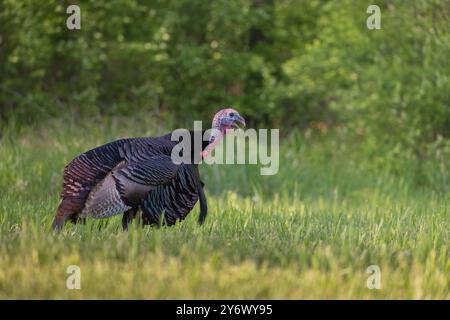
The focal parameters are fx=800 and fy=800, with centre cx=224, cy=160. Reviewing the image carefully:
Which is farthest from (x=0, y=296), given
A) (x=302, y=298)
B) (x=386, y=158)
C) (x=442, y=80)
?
(x=386, y=158)

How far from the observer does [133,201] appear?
6.13m

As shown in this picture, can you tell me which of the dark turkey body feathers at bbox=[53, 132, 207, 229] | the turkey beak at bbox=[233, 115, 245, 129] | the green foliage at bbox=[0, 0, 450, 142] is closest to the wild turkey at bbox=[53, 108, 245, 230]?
the dark turkey body feathers at bbox=[53, 132, 207, 229]

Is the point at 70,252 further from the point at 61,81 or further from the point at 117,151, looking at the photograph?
the point at 61,81

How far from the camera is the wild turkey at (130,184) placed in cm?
607

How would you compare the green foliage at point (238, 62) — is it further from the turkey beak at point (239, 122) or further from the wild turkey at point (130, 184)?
the wild turkey at point (130, 184)

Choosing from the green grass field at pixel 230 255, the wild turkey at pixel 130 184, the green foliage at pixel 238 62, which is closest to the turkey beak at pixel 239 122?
the wild turkey at pixel 130 184

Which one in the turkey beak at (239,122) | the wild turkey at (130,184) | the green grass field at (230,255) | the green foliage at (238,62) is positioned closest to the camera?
the green grass field at (230,255)

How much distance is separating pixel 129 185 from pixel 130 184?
1 cm

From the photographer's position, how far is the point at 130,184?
6.09 meters

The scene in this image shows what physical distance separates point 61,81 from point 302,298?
13.4 m

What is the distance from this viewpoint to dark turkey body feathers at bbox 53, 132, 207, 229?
6.07 m

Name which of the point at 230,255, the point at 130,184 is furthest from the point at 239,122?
the point at 230,255

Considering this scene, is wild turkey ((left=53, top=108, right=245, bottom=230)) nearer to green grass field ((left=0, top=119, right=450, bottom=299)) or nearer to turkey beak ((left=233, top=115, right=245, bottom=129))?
green grass field ((left=0, top=119, right=450, bottom=299))

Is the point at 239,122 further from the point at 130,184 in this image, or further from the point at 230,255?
the point at 230,255
